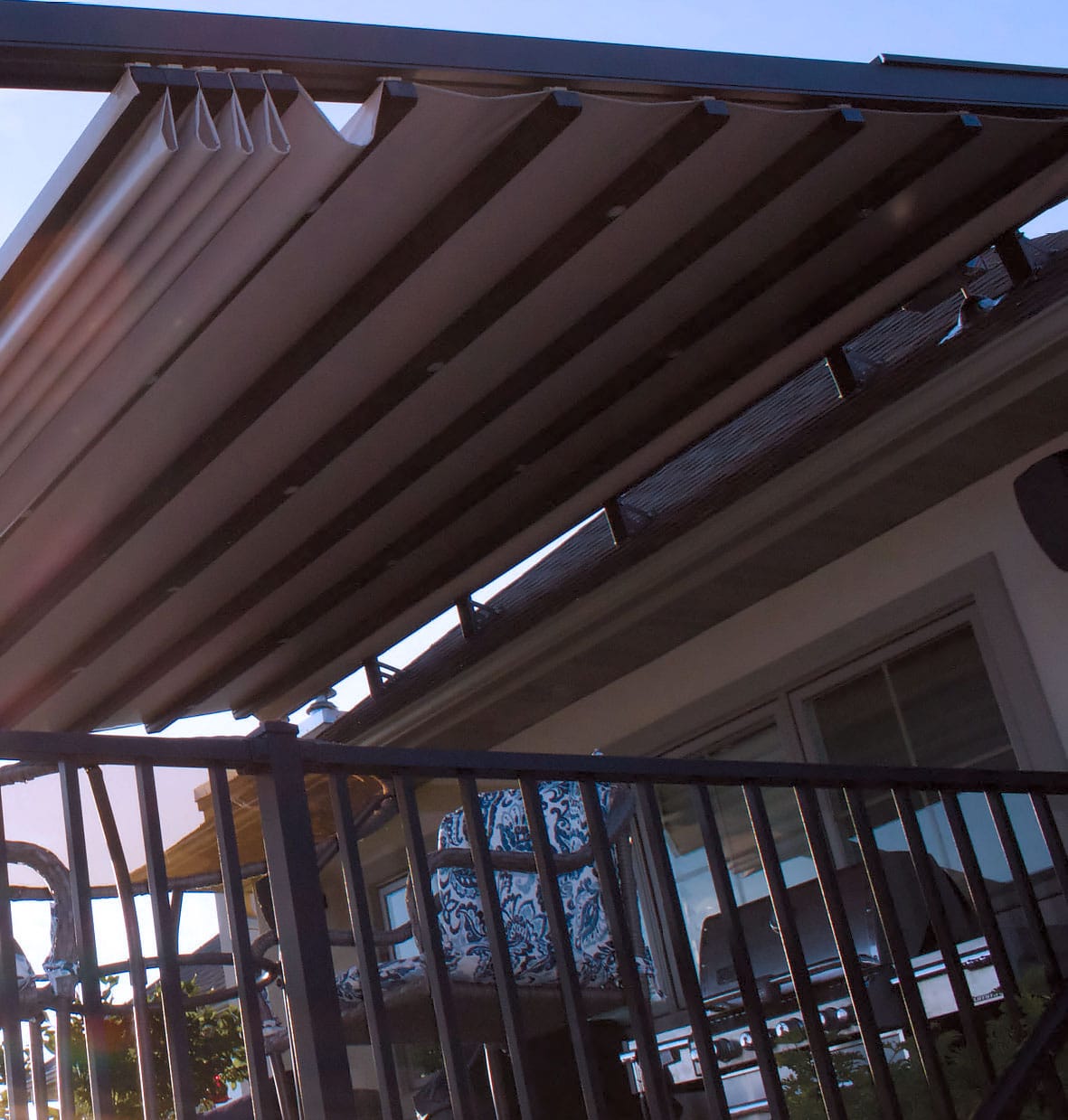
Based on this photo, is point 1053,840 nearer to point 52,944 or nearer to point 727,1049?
point 727,1049

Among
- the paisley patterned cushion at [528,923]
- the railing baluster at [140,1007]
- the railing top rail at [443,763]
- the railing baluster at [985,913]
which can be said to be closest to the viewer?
the railing baluster at [140,1007]

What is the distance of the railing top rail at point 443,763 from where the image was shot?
173cm

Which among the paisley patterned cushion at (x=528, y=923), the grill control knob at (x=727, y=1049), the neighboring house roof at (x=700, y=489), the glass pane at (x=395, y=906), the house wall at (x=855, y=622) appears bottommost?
the grill control knob at (x=727, y=1049)

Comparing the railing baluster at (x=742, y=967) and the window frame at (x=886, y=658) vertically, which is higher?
the window frame at (x=886, y=658)

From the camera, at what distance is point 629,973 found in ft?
6.95

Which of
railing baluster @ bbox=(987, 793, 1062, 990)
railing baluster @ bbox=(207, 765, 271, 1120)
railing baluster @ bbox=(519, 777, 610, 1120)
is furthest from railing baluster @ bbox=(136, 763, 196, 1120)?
railing baluster @ bbox=(987, 793, 1062, 990)

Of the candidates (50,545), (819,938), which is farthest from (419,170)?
(819,938)

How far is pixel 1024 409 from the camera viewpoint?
4402mm

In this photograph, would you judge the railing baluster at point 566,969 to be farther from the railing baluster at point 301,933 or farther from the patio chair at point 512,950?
the patio chair at point 512,950

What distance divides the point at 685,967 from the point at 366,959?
0.60 meters

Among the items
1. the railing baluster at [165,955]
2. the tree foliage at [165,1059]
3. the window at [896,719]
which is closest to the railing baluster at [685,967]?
the railing baluster at [165,955]

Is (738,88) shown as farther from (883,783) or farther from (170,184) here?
(883,783)

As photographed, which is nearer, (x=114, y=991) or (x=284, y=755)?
(x=284, y=755)

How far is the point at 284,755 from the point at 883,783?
1.38m
